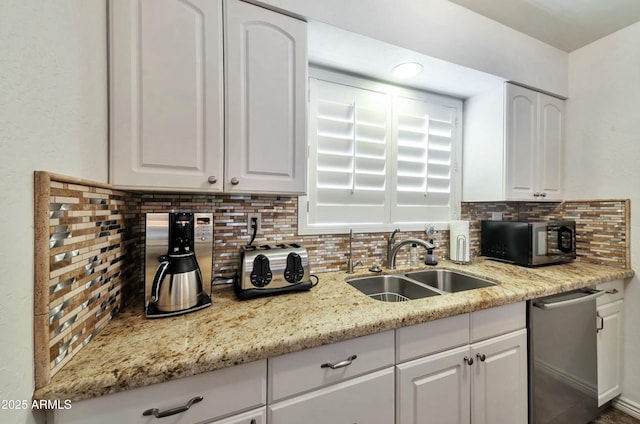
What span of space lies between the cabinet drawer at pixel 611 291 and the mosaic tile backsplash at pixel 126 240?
0.16m

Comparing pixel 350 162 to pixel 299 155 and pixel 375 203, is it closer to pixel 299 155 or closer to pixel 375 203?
pixel 375 203

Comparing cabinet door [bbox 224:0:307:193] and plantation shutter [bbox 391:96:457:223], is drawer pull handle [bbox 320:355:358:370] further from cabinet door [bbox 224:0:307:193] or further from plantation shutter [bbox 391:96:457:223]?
plantation shutter [bbox 391:96:457:223]

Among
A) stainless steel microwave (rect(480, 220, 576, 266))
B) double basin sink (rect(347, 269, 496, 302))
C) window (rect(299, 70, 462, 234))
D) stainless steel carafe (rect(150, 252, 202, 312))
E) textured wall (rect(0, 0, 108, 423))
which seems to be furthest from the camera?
stainless steel microwave (rect(480, 220, 576, 266))

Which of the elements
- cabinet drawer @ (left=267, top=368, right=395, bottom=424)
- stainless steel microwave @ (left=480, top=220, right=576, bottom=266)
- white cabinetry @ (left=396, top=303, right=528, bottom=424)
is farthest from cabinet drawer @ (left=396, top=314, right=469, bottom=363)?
stainless steel microwave @ (left=480, top=220, right=576, bottom=266)

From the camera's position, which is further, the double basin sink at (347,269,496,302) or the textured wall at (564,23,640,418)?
the textured wall at (564,23,640,418)

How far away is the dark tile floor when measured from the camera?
1.59m

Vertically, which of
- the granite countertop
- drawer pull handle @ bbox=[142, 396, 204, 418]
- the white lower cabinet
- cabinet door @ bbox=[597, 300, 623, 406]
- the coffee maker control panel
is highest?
the coffee maker control panel

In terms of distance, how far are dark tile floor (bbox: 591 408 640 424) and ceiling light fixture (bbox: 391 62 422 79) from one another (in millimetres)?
2515

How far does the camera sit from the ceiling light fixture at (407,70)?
150 cm

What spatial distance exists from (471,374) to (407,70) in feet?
5.57

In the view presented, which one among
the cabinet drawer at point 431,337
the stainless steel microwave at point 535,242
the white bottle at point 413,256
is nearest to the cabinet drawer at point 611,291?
the stainless steel microwave at point 535,242

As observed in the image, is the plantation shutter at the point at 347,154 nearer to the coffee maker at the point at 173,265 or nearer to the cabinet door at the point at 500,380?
the coffee maker at the point at 173,265

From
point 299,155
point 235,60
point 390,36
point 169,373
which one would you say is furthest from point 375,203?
point 169,373

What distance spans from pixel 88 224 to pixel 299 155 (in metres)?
0.81
